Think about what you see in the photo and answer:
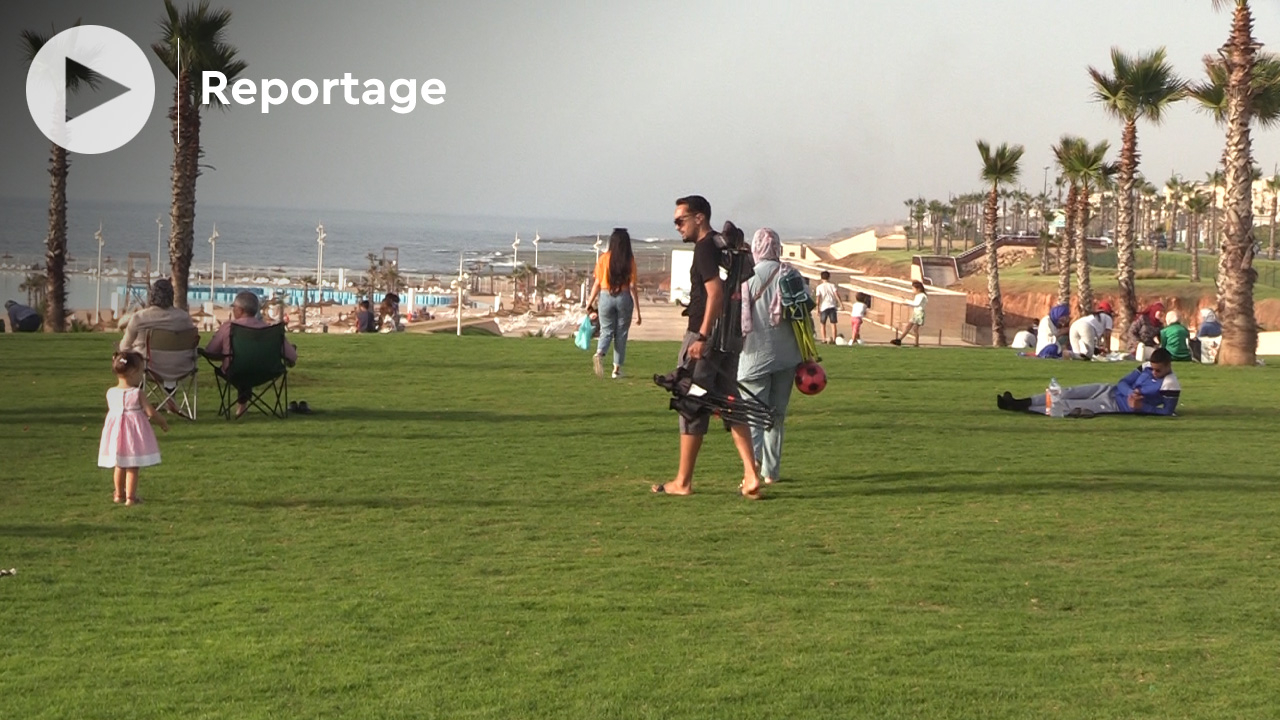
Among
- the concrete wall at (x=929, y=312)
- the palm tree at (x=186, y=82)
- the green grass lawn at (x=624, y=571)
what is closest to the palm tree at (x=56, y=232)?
the palm tree at (x=186, y=82)

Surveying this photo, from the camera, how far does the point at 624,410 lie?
13.7 m

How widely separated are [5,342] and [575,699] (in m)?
16.3

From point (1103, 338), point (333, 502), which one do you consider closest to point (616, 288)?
point (333, 502)

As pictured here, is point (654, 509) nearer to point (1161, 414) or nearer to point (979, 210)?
point (1161, 414)

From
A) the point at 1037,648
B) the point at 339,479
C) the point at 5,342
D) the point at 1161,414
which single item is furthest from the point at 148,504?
the point at 5,342

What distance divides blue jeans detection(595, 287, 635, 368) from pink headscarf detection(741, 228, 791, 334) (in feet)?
18.5

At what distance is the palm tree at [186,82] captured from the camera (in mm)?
25766

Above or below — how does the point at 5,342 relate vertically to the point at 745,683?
above

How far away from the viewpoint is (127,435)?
845cm

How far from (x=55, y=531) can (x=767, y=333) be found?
4.23m

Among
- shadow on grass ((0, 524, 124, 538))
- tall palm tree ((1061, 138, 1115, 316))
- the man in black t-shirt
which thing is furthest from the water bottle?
tall palm tree ((1061, 138, 1115, 316))

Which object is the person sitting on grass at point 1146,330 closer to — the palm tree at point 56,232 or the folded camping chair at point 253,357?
the folded camping chair at point 253,357

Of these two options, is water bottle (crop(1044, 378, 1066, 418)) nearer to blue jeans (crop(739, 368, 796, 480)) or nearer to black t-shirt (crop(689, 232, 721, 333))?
blue jeans (crop(739, 368, 796, 480))

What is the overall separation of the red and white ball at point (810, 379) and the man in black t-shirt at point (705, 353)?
414mm
